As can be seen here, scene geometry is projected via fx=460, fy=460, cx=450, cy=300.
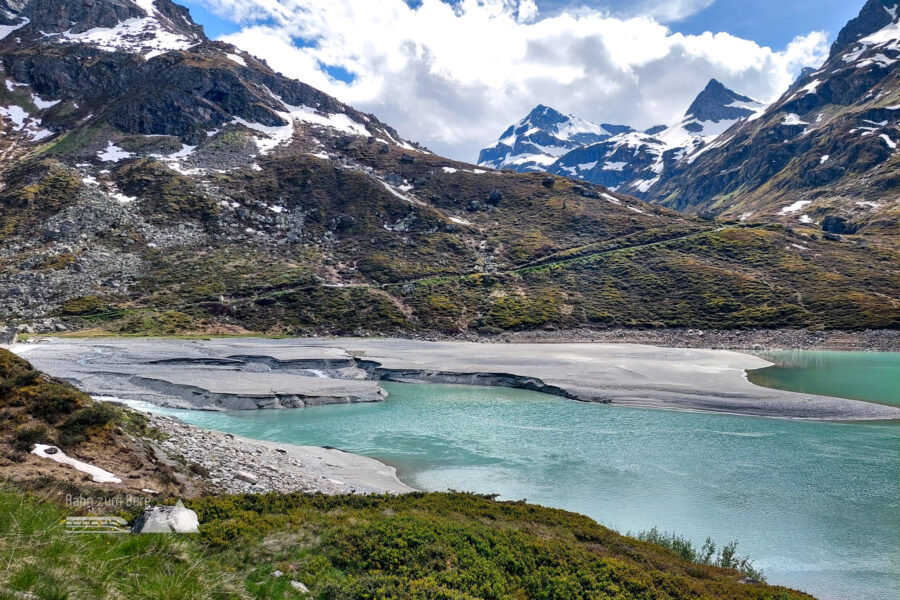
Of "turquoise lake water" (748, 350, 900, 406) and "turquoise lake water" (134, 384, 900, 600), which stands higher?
"turquoise lake water" (748, 350, 900, 406)

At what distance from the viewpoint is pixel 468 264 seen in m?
123

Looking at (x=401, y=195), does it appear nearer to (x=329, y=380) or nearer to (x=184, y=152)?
(x=184, y=152)

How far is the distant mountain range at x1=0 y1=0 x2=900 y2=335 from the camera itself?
93.5m

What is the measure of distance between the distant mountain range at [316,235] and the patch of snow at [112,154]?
527 millimetres

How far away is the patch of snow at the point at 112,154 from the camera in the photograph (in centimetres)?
14310

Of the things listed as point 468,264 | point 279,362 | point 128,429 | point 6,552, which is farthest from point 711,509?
point 468,264

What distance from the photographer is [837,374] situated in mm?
56750

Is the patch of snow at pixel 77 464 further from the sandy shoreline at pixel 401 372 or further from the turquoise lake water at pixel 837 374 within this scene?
the turquoise lake water at pixel 837 374

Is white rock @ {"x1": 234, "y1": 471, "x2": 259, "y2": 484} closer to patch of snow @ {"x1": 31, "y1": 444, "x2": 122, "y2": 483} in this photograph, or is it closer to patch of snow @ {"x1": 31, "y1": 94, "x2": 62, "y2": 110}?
patch of snow @ {"x1": 31, "y1": 444, "x2": 122, "y2": 483}

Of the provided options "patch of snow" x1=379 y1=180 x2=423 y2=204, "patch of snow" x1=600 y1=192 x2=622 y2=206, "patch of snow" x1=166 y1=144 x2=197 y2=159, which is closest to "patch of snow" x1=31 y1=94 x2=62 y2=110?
"patch of snow" x1=166 y1=144 x2=197 y2=159

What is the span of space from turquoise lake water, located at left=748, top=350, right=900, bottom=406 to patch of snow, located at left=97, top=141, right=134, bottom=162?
573 ft

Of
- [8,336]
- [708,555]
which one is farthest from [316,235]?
[708,555]

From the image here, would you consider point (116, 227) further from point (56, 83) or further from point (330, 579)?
point (330, 579)

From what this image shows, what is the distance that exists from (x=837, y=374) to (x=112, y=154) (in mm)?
187252
